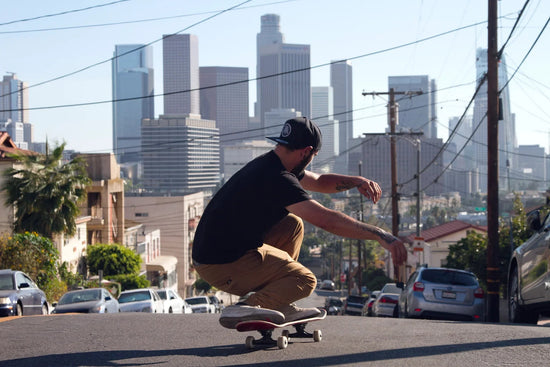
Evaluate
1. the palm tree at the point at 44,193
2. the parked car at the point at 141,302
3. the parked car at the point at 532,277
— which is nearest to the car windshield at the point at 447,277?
the parked car at the point at 532,277

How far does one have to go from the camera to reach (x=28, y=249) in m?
27.3

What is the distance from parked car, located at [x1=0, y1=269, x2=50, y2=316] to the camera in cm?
1489

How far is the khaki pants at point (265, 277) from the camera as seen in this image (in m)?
5.90

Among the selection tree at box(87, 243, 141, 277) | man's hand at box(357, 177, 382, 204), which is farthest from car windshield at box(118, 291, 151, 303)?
tree at box(87, 243, 141, 277)

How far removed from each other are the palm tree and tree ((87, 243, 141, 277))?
44.0 ft

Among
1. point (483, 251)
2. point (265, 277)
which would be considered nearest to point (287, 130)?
point (265, 277)

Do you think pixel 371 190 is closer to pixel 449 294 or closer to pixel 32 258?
pixel 449 294

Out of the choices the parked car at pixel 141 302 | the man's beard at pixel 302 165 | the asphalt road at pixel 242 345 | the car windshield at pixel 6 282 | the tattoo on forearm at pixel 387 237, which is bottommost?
the parked car at pixel 141 302

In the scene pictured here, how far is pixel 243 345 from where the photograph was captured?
6.37 meters

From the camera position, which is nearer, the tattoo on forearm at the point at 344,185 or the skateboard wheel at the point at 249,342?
the skateboard wheel at the point at 249,342

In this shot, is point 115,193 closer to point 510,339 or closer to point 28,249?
point 28,249

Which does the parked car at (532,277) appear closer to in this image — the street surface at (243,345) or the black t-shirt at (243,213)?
the street surface at (243,345)

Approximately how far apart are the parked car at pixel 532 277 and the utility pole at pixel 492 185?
8.91 metres

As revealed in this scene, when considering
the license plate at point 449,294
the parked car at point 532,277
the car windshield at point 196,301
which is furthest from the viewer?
the car windshield at point 196,301
